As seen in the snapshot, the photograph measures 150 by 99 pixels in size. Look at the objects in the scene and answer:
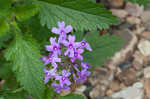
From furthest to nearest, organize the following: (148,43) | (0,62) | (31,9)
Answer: (148,43)
(0,62)
(31,9)

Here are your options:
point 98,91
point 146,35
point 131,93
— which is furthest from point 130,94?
point 146,35

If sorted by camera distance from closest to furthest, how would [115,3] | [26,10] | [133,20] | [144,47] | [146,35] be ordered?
1. [26,10]
2. [144,47]
3. [146,35]
4. [133,20]
5. [115,3]

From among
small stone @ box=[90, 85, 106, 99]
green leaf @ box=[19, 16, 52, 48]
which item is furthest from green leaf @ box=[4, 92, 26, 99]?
small stone @ box=[90, 85, 106, 99]

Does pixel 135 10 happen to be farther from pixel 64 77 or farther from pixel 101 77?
pixel 64 77

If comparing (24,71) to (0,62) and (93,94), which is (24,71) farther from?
(93,94)

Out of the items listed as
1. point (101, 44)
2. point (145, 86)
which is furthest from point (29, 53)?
point (145, 86)
